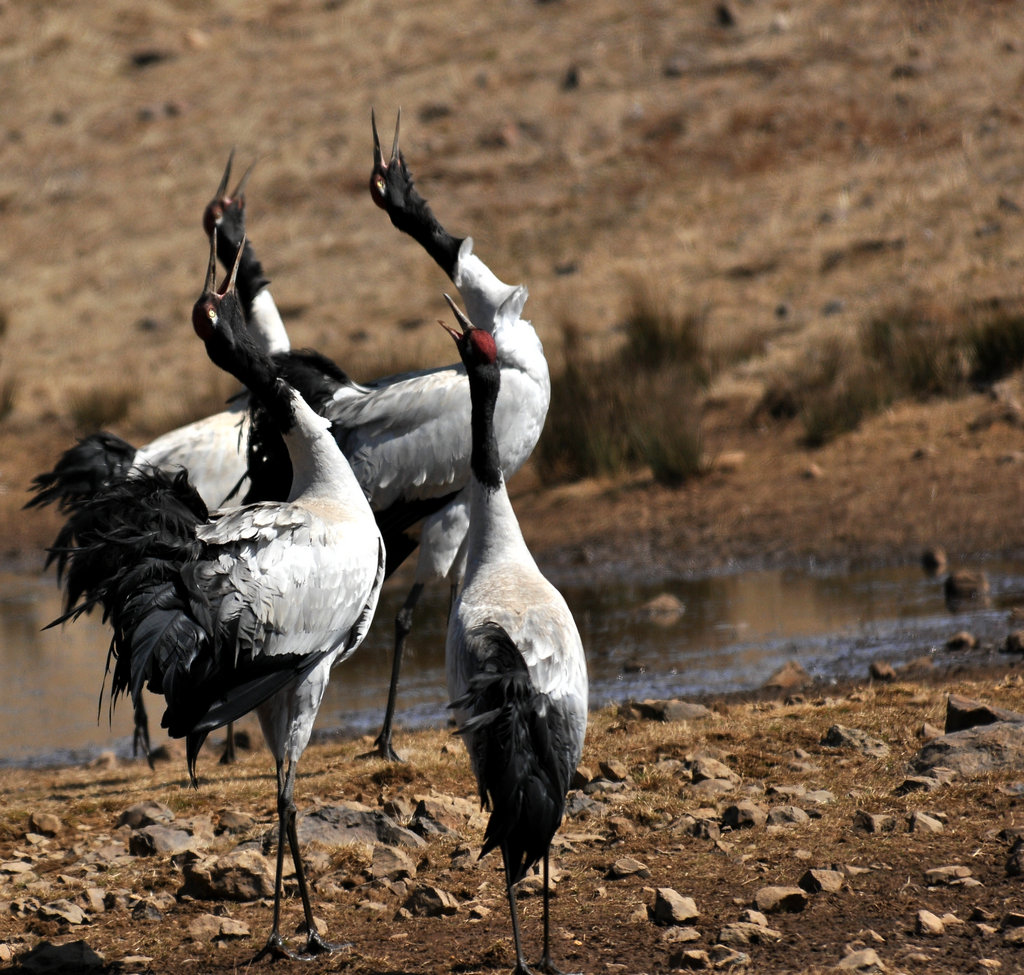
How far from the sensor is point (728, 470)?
13.6 m

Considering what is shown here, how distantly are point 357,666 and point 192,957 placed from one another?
5438mm

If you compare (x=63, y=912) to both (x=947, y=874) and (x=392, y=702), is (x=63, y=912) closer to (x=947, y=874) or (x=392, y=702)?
(x=392, y=702)

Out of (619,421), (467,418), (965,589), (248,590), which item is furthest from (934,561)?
(248,590)

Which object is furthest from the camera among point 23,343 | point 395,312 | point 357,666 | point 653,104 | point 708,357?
point 653,104

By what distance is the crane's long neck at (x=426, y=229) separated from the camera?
8195 millimetres

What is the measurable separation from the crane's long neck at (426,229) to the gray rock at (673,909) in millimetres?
4317

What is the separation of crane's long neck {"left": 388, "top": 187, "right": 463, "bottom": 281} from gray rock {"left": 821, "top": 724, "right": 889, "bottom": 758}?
10.9ft

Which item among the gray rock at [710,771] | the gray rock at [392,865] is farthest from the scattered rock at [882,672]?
the gray rock at [392,865]

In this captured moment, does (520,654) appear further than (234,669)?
No

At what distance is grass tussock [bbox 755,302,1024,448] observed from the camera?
45.2 ft

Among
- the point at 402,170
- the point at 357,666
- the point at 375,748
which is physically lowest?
the point at 357,666

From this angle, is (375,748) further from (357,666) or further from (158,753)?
(357,666)

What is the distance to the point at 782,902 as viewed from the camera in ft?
15.3

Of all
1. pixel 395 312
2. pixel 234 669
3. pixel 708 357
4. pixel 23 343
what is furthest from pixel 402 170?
pixel 23 343
